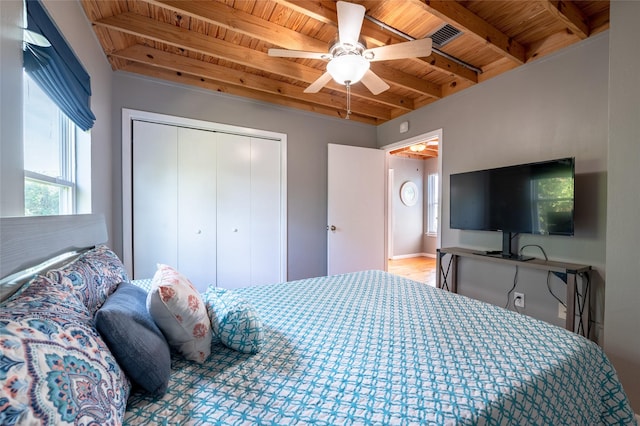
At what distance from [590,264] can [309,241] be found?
270cm

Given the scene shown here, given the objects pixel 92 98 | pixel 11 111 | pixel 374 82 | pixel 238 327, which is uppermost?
pixel 374 82

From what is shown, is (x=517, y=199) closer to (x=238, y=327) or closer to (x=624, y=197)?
(x=624, y=197)

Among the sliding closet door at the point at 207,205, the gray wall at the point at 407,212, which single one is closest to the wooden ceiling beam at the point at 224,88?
the sliding closet door at the point at 207,205

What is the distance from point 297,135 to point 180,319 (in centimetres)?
290

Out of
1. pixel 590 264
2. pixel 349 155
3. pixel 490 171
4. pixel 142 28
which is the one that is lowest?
pixel 590 264

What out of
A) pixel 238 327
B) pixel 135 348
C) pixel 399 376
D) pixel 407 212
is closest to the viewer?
pixel 135 348

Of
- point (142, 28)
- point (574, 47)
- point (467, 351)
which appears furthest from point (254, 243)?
point (574, 47)

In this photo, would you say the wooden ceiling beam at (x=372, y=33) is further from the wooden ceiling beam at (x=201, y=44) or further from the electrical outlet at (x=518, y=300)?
the electrical outlet at (x=518, y=300)

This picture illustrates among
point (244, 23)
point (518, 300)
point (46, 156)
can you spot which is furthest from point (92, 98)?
point (518, 300)

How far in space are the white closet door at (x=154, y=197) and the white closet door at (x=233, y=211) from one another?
0.47m

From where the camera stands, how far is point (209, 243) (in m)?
3.01

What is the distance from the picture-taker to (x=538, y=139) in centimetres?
231

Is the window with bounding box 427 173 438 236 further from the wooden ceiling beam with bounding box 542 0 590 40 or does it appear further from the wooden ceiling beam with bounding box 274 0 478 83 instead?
the wooden ceiling beam with bounding box 542 0 590 40

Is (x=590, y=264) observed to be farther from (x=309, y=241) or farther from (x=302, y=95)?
(x=302, y=95)
